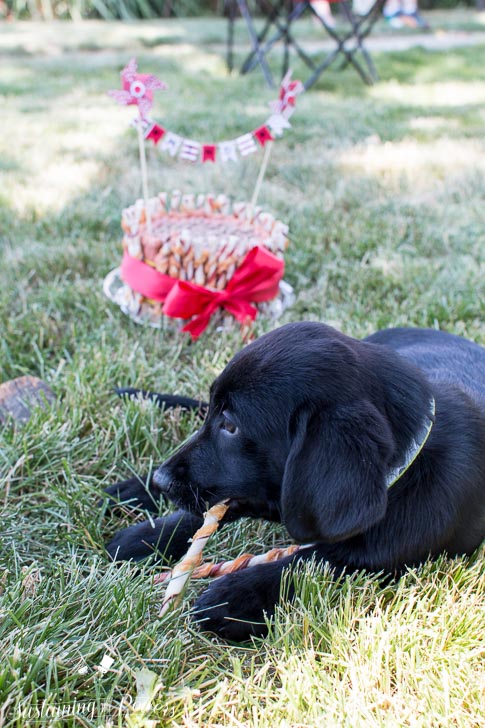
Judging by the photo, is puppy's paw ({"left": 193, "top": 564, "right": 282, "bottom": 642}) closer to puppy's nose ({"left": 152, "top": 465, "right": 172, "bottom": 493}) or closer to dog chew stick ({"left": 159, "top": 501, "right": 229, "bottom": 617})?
dog chew stick ({"left": 159, "top": 501, "right": 229, "bottom": 617})

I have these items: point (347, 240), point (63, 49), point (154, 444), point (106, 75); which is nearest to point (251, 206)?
point (347, 240)

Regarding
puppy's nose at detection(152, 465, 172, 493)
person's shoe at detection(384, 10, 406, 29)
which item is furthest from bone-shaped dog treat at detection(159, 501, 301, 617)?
person's shoe at detection(384, 10, 406, 29)

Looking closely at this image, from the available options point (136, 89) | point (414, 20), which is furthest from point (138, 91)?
point (414, 20)

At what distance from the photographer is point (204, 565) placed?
1926 mm

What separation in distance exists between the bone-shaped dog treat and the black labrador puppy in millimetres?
47

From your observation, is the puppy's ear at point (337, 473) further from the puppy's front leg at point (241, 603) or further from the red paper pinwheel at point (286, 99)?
the red paper pinwheel at point (286, 99)

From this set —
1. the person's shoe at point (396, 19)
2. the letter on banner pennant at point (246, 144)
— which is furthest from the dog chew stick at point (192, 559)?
the person's shoe at point (396, 19)

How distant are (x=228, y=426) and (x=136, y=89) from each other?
1.68 m

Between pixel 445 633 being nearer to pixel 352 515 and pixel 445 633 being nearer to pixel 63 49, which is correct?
pixel 352 515

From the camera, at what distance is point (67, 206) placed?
14.2 feet

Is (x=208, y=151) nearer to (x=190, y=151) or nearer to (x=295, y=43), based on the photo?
(x=190, y=151)

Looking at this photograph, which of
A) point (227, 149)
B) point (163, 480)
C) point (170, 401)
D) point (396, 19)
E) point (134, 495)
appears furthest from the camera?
point (396, 19)

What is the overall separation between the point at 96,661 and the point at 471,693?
2.59 feet

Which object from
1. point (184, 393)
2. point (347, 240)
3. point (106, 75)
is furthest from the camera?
point (106, 75)
